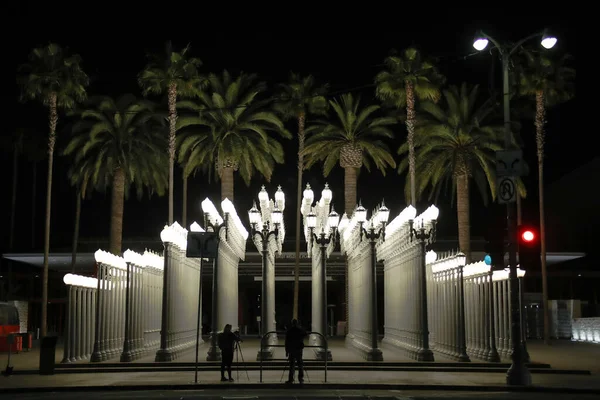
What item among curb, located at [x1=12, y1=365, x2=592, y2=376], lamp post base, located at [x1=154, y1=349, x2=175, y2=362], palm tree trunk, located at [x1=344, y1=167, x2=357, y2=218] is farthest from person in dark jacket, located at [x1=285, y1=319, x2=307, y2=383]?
palm tree trunk, located at [x1=344, y1=167, x2=357, y2=218]

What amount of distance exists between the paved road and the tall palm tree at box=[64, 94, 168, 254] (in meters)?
26.1

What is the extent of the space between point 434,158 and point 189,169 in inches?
512

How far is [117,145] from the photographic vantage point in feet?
148

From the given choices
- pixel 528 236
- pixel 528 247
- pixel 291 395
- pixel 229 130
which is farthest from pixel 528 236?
pixel 229 130

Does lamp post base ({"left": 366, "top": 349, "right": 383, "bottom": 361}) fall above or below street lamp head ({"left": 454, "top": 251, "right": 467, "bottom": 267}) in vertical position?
below

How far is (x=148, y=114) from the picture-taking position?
151 feet

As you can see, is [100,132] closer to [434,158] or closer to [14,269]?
[434,158]

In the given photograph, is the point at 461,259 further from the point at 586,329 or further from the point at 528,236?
the point at 586,329

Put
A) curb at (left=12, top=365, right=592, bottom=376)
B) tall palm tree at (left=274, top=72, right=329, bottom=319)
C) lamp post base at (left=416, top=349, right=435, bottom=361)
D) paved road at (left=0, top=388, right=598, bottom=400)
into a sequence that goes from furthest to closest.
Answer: tall palm tree at (left=274, top=72, right=329, bottom=319) → lamp post base at (left=416, top=349, right=435, bottom=361) → curb at (left=12, top=365, right=592, bottom=376) → paved road at (left=0, top=388, right=598, bottom=400)

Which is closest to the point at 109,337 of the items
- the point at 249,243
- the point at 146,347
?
the point at 146,347

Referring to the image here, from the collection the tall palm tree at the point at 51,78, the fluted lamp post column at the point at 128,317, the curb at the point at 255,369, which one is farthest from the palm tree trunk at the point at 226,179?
the curb at the point at 255,369

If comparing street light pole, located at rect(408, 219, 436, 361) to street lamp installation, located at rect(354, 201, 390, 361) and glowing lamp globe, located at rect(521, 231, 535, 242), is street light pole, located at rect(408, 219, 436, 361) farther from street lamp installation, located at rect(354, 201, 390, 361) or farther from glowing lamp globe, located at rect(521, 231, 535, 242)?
glowing lamp globe, located at rect(521, 231, 535, 242)

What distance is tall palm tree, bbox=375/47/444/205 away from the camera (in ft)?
145

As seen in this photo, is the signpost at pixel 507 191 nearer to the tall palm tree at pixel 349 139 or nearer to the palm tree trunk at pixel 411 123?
the palm tree trunk at pixel 411 123
